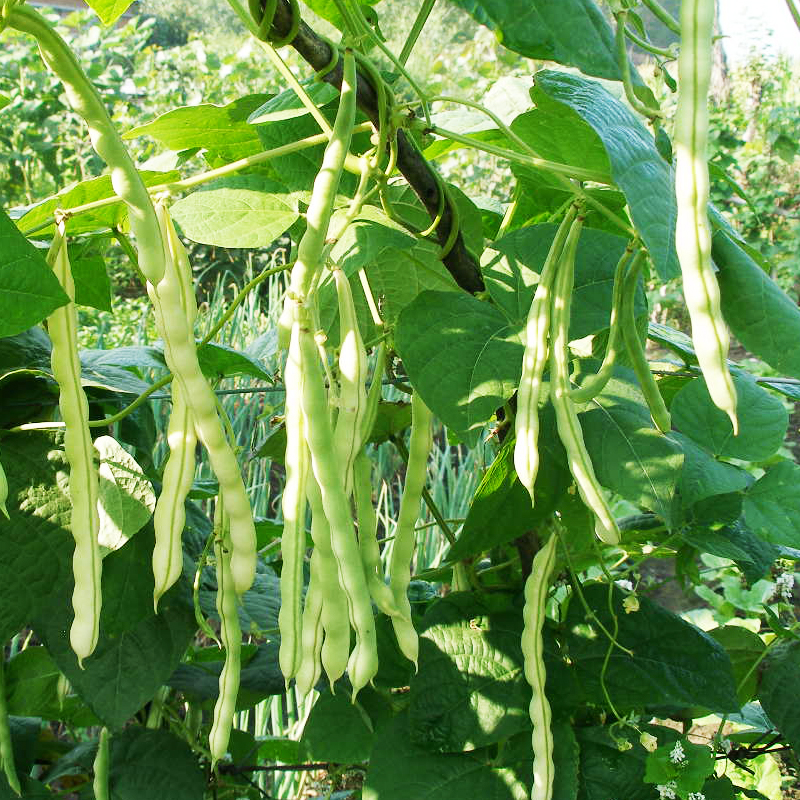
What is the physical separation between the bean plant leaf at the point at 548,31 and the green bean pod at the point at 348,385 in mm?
209

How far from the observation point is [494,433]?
0.96 metres


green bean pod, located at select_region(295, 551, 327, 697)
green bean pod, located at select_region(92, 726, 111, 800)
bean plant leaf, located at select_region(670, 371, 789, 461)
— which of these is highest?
bean plant leaf, located at select_region(670, 371, 789, 461)

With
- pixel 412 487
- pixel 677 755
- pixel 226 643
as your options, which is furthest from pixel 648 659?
pixel 226 643

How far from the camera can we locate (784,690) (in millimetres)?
946

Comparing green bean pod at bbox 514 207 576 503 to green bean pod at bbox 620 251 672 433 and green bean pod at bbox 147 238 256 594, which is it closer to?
green bean pod at bbox 620 251 672 433

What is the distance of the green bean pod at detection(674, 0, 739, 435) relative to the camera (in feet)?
1.47

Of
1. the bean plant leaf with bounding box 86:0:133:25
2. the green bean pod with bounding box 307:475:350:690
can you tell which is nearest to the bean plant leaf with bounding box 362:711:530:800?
the green bean pod with bounding box 307:475:350:690

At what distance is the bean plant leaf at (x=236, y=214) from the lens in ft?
2.48

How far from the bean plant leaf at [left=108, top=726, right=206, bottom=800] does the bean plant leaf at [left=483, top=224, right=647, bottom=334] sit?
2.14 feet

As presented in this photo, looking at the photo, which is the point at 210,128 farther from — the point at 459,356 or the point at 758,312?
the point at 758,312

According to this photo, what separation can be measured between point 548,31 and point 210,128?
433 millimetres

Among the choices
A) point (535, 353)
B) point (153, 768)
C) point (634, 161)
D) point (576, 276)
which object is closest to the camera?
point (634, 161)

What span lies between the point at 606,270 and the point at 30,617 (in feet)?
2.08

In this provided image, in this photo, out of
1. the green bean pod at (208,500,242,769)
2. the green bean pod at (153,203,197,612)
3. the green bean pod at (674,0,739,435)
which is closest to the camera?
the green bean pod at (674,0,739,435)
